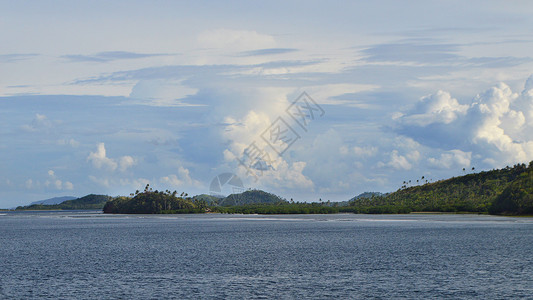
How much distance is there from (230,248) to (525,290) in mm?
68004

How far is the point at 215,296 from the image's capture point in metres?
63.2

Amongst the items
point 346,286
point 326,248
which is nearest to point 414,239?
point 326,248

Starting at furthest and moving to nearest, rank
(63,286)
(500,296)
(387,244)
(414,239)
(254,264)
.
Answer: (414,239)
(387,244)
(254,264)
(63,286)
(500,296)

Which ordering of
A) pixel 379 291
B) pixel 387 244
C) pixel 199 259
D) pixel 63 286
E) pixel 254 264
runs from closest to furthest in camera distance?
pixel 379 291
pixel 63 286
pixel 254 264
pixel 199 259
pixel 387 244

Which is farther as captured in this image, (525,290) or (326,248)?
(326,248)

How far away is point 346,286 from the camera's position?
69.2 meters

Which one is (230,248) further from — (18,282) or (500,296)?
(500,296)

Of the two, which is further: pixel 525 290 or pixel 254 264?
pixel 254 264

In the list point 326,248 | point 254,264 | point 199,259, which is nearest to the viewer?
point 254,264

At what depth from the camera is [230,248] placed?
122438 millimetres

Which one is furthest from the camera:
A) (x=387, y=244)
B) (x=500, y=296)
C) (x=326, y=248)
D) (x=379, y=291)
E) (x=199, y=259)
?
(x=387, y=244)

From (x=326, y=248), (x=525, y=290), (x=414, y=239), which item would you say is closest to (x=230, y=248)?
(x=326, y=248)

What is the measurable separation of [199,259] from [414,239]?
61553 mm

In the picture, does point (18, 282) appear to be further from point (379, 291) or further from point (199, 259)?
point (379, 291)
